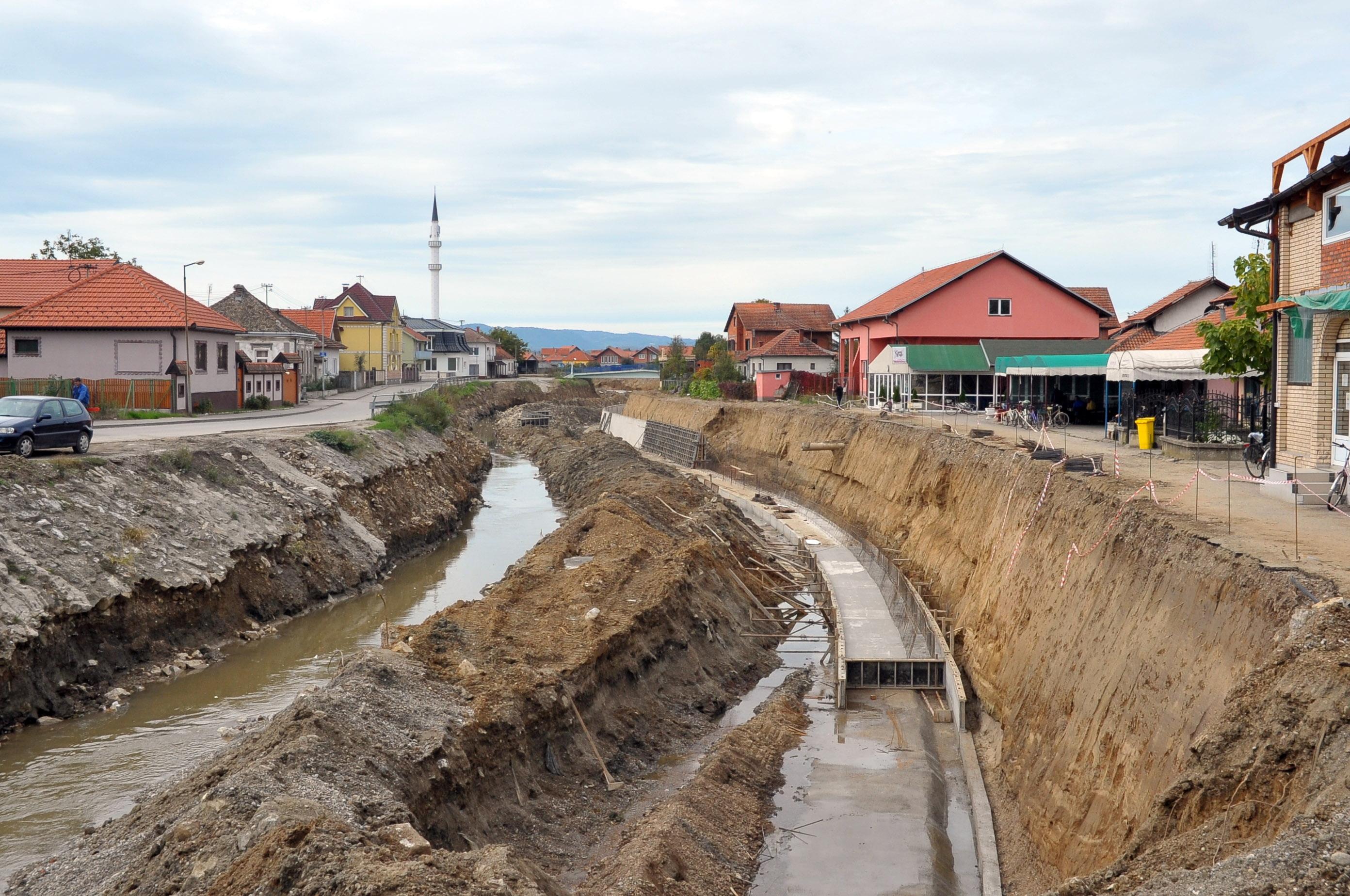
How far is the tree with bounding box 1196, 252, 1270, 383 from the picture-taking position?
2278 cm

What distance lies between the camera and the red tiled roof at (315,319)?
288 feet

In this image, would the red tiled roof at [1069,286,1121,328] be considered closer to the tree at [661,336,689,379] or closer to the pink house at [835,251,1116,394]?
the pink house at [835,251,1116,394]

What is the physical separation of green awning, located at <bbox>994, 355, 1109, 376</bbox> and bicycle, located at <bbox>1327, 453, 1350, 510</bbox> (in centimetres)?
2137

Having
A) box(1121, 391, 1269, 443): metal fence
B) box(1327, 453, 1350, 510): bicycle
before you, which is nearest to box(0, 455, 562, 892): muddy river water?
box(1327, 453, 1350, 510): bicycle

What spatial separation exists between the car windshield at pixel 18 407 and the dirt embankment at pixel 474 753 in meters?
11.5

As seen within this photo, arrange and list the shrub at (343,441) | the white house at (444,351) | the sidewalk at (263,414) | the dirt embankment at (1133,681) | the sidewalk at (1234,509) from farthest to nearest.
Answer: the white house at (444,351) → the sidewalk at (263,414) → the shrub at (343,441) → the sidewalk at (1234,509) → the dirt embankment at (1133,681)

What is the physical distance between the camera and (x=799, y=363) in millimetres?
72875

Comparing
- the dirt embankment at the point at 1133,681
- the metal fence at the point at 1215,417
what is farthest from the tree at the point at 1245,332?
the dirt embankment at the point at 1133,681

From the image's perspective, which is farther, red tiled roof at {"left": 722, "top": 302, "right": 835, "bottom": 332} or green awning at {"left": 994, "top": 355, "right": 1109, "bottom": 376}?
red tiled roof at {"left": 722, "top": 302, "right": 835, "bottom": 332}

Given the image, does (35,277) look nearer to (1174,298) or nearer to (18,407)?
(18,407)

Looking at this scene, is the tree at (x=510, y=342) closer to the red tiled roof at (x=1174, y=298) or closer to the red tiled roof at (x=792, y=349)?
the red tiled roof at (x=792, y=349)

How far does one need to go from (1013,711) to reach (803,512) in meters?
21.2

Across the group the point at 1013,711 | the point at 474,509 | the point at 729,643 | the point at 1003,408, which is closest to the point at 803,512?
the point at 1003,408

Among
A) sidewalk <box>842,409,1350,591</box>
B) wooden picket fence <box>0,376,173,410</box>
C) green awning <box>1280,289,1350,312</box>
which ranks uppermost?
green awning <box>1280,289,1350,312</box>
